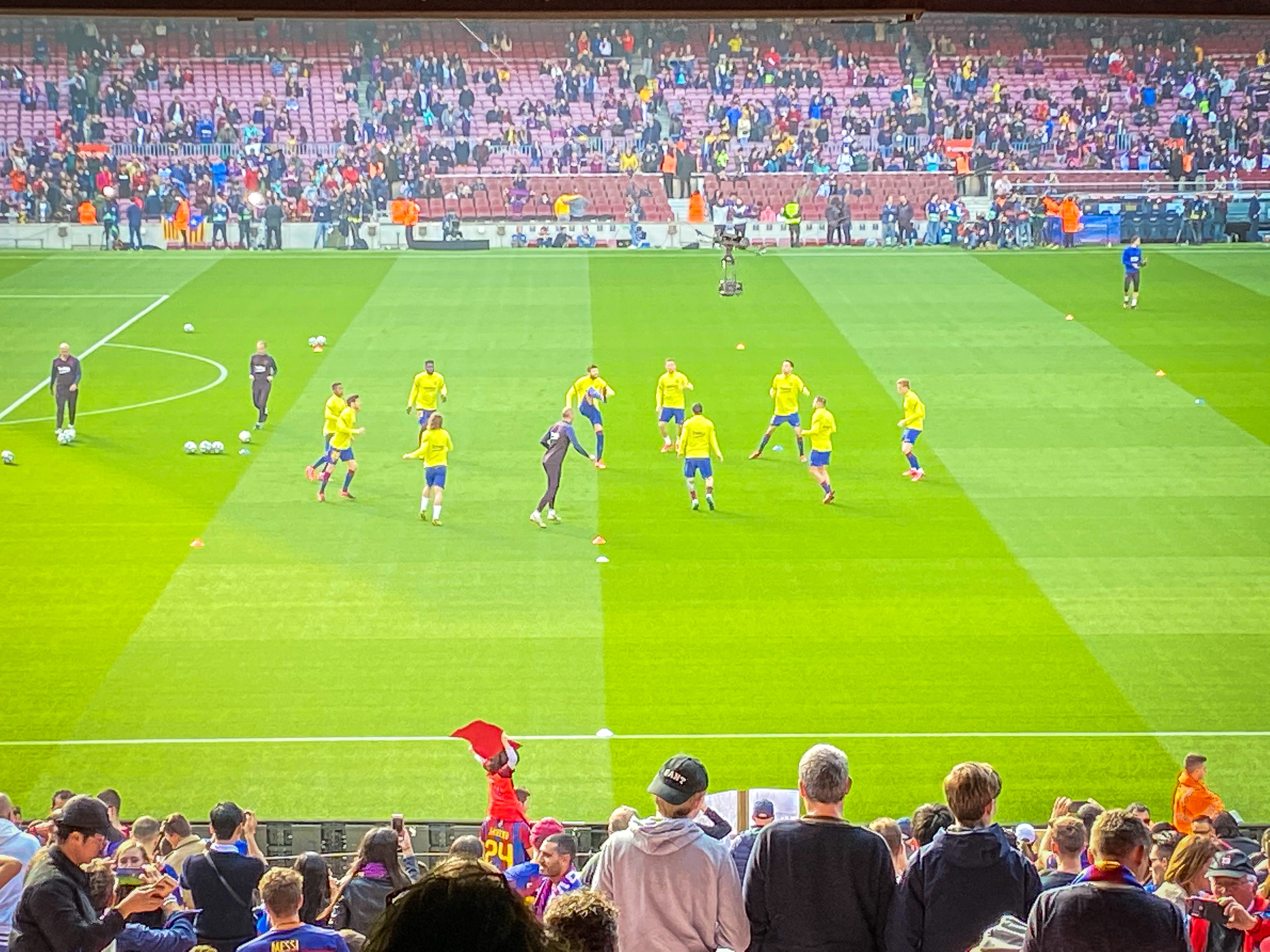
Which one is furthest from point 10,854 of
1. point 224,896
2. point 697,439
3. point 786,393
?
point 786,393

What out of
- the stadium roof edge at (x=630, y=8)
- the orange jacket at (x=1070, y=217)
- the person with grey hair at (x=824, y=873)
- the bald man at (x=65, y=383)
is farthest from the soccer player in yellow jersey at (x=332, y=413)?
the orange jacket at (x=1070, y=217)

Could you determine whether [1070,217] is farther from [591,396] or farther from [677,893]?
[677,893]

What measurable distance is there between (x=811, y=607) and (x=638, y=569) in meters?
2.29

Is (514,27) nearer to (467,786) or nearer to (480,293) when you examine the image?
(480,293)

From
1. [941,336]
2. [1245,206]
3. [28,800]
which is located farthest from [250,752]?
[1245,206]

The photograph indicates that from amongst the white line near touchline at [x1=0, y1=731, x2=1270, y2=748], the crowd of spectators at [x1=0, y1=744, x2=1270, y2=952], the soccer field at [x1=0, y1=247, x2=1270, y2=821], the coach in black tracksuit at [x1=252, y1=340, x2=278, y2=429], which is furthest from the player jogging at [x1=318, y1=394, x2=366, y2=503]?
the crowd of spectators at [x1=0, y1=744, x2=1270, y2=952]

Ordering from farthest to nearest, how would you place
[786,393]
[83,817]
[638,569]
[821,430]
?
1. [786,393]
2. [821,430]
3. [638,569]
4. [83,817]

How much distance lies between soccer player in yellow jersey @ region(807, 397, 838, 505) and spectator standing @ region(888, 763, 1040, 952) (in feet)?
49.1

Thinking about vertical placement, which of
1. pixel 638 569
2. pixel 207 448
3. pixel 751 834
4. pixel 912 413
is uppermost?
pixel 751 834

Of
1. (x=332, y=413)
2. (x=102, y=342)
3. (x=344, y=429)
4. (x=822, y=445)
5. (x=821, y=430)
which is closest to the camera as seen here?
(x=821, y=430)

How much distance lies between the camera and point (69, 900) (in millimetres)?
6336

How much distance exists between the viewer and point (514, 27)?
5788 centimetres

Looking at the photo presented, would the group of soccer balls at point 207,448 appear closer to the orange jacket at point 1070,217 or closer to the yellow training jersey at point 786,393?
the yellow training jersey at point 786,393

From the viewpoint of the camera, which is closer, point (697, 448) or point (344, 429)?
point (697, 448)
